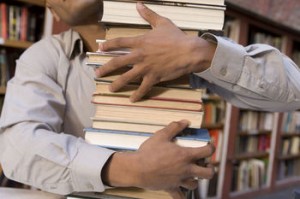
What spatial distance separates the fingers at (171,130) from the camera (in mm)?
584

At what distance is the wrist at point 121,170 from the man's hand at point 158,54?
0.41 feet

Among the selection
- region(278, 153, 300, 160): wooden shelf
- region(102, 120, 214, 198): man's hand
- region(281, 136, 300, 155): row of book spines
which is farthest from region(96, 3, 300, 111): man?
region(281, 136, 300, 155): row of book spines

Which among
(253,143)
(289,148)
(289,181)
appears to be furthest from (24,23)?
(289,181)

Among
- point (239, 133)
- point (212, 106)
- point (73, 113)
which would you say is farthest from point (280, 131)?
point (73, 113)

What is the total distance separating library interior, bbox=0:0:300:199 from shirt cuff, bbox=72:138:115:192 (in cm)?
3

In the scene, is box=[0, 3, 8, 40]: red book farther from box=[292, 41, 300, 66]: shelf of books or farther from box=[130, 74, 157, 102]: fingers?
box=[292, 41, 300, 66]: shelf of books

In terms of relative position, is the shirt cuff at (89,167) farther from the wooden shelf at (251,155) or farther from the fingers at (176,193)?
the wooden shelf at (251,155)

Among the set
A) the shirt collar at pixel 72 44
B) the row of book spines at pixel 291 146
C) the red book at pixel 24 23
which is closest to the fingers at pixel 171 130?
the shirt collar at pixel 72 44

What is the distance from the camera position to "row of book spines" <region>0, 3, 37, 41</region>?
6.53 feet

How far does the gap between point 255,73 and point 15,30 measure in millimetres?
1791

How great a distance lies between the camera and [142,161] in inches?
22.2

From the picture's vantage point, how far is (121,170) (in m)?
0.57

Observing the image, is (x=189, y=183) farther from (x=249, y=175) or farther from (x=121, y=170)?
(x=249, y=175)

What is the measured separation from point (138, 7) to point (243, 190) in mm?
3230
